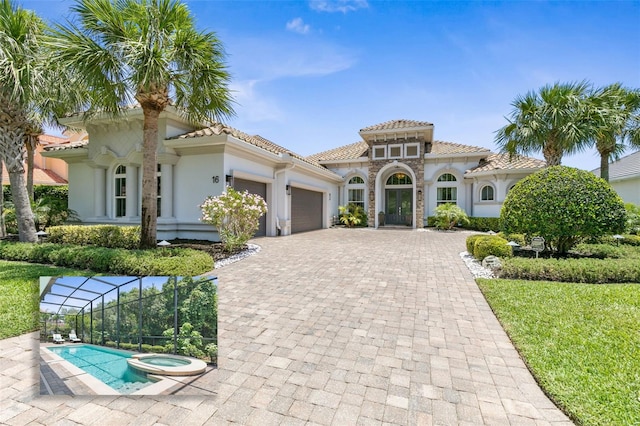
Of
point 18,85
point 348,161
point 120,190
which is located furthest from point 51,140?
point 348,161

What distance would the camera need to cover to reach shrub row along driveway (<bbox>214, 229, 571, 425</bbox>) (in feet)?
8.62

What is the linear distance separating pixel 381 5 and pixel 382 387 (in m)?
9.79

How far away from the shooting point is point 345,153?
2450cm

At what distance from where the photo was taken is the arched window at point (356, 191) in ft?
76.5

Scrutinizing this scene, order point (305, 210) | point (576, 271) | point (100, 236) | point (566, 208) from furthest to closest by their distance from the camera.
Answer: point (305, 210)
point (100, 236)
point (566, 208)
point (576, 271)

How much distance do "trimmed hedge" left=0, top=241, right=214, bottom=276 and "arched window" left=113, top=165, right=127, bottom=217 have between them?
4.41m

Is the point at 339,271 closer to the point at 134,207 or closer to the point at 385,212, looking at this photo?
the point at 134,207

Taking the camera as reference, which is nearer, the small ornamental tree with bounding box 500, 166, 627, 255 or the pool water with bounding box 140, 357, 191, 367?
the pool water with bounding box 140, 357, 191, 367

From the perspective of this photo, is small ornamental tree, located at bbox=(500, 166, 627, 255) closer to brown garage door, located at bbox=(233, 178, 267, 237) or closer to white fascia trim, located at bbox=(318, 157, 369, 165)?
brown garage door, located at bbox=(233, 178, 267, 237)

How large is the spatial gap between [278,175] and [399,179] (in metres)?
11.3

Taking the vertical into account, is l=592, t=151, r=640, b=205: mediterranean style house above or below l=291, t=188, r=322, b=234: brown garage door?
above

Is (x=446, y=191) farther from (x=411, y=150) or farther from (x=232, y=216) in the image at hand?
(x=232, y=216)

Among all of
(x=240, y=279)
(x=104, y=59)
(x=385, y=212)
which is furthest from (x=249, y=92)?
(x=385, y=212)

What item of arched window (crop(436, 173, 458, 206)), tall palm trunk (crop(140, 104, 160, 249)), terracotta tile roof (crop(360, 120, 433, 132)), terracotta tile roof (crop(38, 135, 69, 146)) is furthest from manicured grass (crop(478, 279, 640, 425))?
terracotta tile roof (crop(38, 135, 69, 146))
